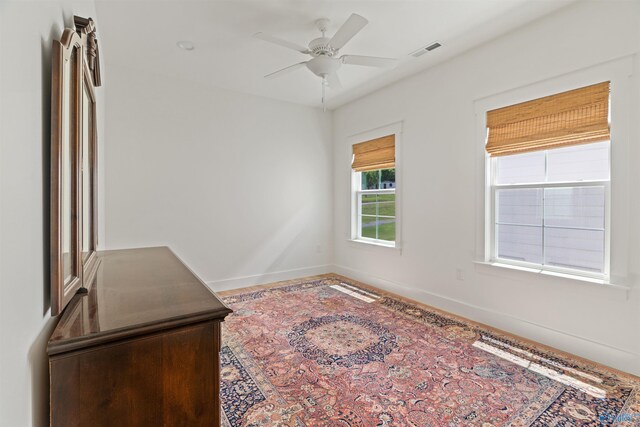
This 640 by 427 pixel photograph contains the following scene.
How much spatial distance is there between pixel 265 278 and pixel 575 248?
3649 mm

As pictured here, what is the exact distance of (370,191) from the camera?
4.65 meters

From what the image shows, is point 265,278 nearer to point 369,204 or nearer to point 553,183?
point 369,204

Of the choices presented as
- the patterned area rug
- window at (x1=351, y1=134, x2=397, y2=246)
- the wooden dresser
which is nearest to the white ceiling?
window at (x1=351, y1=134, x2=397, y2=246)

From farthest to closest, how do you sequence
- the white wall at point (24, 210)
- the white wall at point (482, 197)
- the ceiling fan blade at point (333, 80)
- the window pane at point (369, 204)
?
the window pane at point (369, 204)
the ceiling fan blade at point (333, 80)
the white wall at point (482, 197)
the white wall at point (24, 210)

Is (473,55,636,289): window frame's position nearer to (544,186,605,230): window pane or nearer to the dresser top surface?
(544,186,605,230): window pane

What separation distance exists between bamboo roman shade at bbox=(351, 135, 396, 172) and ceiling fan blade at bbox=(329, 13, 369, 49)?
1.92 meters

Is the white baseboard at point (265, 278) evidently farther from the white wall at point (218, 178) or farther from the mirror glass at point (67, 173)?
the mirror glass at point (67, 173)

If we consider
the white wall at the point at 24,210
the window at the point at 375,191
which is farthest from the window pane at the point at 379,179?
the white wall at the point at 24,210

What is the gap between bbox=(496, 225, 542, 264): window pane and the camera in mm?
2795

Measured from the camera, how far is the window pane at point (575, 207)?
2.42 metres

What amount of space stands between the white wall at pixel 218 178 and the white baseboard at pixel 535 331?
1924mm

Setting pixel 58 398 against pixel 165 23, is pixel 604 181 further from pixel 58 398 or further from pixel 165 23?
pixel 165 23

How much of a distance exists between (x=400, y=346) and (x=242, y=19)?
3.08 m

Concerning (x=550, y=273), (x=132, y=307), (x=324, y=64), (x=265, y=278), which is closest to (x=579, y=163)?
(x=550, y=273)
